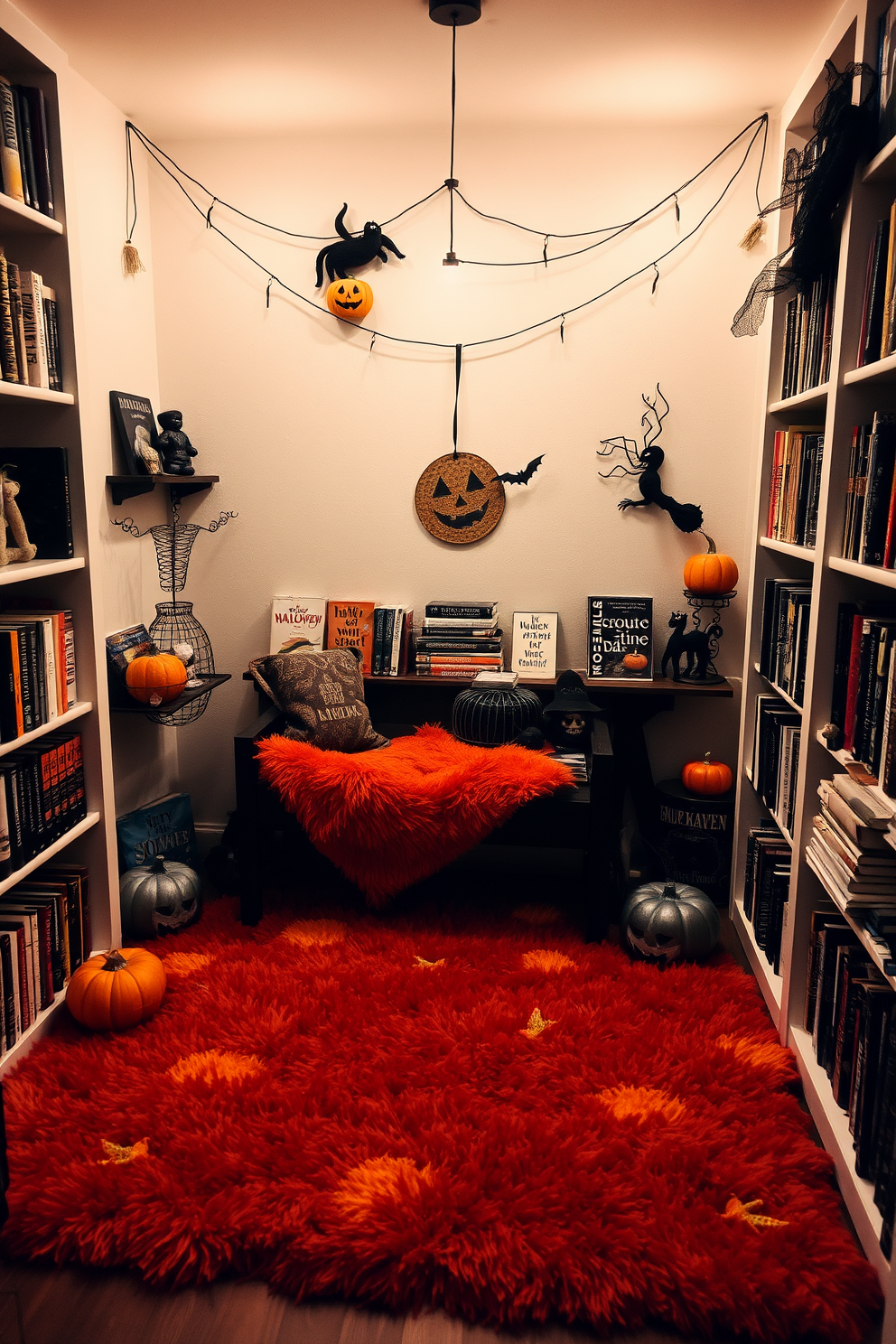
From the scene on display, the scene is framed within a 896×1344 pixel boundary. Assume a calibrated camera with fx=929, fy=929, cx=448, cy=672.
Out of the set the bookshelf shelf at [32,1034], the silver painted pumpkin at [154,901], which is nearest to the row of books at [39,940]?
the bookshelf shelf at [32,1034]

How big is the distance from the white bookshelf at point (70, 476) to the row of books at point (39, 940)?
39 mm

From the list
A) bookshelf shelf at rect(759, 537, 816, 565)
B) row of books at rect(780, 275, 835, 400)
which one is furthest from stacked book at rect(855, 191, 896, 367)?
bookshelf shelf at rect(759, 537, 816, 565)

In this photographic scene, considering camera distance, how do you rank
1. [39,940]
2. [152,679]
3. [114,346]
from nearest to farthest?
1. [39,940]
2. [152,679]
3. [114,346]

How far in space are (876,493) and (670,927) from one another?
131 cm

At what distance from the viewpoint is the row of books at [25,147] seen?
76.4 inches

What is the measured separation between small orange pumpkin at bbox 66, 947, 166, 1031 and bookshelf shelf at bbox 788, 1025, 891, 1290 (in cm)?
148

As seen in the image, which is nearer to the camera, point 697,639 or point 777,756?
point 777,756

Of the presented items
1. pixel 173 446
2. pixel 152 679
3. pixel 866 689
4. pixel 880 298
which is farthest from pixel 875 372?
pixel 173 446

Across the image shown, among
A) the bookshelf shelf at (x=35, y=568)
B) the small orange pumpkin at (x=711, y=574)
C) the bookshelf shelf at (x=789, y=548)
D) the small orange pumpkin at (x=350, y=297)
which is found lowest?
the small orange pumpkin at (x=711, y=574)

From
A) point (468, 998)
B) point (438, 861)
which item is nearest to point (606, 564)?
point (438, 861)

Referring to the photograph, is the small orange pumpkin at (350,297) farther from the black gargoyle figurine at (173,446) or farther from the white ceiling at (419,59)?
the black gargoyle figurine at (173,446)

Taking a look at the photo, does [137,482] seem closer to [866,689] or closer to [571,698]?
[571,698]

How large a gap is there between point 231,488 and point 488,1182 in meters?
2.33

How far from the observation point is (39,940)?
2137mm
